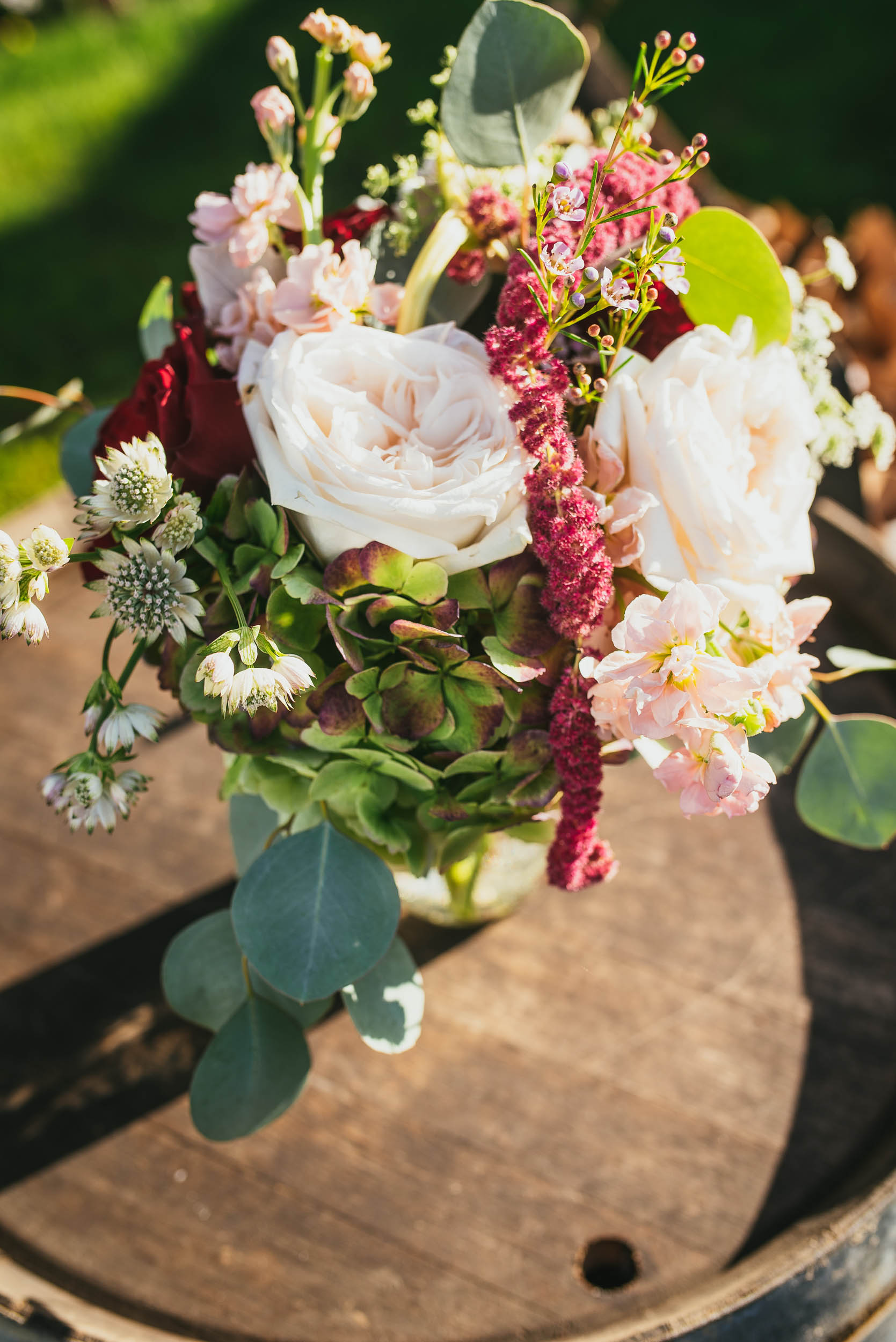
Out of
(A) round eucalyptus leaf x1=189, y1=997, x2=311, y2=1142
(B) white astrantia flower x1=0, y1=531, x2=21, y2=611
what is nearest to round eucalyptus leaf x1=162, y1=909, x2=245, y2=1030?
(A) round eucalyptus leaf x1=189, y1=997, x2=311, y2=1142

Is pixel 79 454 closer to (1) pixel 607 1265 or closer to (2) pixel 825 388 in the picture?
(2) pixel 825 388

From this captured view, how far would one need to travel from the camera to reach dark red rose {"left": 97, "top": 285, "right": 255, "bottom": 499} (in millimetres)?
583

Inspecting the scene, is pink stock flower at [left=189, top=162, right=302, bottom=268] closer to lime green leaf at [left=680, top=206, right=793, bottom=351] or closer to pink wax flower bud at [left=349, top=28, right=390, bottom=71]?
pink wax flower bud at [left=349, top=28, right=390, bottom=71]

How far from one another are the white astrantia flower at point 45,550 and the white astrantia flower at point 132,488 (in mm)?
21

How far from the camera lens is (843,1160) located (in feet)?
2.58

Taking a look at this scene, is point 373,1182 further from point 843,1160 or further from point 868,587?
point 868,587

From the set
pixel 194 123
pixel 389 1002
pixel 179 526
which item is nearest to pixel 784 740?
pixel 389 1002

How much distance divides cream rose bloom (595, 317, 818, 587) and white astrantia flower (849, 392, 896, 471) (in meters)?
0.19

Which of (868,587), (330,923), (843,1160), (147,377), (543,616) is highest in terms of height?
(147,377)

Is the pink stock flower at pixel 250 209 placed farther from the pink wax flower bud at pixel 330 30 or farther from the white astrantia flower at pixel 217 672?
the white astrantia flower at pixel 217 672

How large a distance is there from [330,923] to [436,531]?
275mm

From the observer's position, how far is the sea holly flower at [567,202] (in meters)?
0.49

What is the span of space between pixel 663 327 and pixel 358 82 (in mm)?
246

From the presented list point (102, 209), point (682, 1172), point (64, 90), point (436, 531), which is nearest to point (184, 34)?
point (64, 90)
